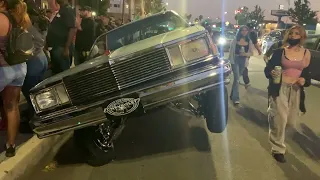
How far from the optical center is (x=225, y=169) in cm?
479

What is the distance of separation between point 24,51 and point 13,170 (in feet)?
4.36

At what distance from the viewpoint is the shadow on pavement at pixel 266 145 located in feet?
15.4

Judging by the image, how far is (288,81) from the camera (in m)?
5.09

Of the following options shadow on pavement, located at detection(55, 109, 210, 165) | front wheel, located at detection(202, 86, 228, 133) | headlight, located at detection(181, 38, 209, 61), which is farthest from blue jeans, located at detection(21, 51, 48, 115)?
front wheel, located at detection(202, 86, 228, 133)

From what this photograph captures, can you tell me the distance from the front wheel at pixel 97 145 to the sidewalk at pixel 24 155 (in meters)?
0.62

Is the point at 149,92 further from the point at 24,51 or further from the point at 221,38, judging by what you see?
the point at 221,38

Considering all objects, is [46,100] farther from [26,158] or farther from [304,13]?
[304,13]

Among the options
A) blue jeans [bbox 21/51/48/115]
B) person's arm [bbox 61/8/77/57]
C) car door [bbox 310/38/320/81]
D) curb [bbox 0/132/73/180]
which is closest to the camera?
curb [bbox 0/132/73/180]

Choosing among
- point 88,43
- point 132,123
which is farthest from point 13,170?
point 88,43

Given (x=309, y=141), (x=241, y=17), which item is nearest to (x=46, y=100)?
(x=309, y=141)

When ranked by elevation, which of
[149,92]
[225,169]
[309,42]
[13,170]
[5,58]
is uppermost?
[5,58]

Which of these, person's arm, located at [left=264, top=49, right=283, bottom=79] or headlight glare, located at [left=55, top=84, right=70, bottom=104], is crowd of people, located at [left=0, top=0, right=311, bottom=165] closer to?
person's arm, located at [left=264, top=49, right=283, bottom=79]

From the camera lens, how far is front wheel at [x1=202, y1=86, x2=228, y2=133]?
5.21 metres

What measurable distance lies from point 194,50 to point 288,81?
124cm
